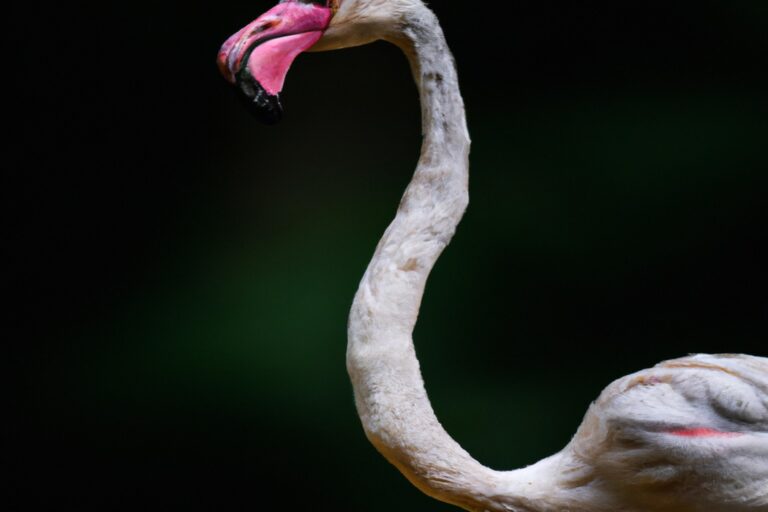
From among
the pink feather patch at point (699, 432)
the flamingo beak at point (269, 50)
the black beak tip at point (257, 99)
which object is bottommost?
the pink feather patch at point (699, 432)

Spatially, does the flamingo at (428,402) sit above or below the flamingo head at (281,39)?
below

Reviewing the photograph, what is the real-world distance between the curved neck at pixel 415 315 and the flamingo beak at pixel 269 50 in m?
0.14

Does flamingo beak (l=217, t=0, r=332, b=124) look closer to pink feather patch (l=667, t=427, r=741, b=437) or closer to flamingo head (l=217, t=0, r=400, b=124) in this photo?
flamingo head (l=217, t=0, r=400, b=124)

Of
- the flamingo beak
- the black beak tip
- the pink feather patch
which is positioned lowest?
the pink feather patch

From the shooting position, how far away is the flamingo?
142 cm

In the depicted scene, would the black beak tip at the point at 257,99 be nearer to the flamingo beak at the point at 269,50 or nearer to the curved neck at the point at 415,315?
the flamingo beak at the point at 269,50

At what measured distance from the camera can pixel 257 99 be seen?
58.1 inches

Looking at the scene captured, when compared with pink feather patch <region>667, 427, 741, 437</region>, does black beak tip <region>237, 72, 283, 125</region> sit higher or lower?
higher

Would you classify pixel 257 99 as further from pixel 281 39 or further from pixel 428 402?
pixel 428 402

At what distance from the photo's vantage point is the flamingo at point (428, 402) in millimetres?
1417

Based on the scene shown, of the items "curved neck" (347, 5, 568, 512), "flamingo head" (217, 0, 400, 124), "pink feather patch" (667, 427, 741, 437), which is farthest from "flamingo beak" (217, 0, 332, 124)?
"pink feather patch" (667, 427, 741, 437)

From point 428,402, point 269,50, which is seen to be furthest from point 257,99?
point 428,402

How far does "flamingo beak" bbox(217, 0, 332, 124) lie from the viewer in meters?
1.46

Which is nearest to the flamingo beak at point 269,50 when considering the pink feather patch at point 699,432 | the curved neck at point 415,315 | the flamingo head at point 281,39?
the flamingo head at point 281,39
